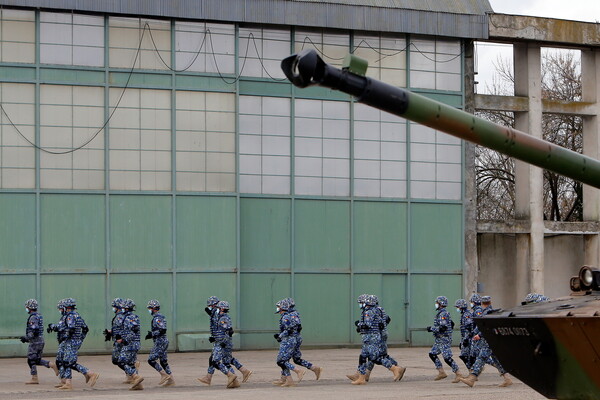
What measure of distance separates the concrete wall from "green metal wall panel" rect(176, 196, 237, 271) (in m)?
8.47

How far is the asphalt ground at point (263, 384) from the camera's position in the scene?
789 inches

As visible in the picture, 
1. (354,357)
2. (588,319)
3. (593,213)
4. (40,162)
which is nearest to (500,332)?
(588,319)

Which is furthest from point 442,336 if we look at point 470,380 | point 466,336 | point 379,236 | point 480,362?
point 379,236

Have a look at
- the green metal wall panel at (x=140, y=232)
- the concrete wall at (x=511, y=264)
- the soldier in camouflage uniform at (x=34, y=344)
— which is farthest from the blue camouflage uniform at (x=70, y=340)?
the concrete wall at (x=511, y=264)

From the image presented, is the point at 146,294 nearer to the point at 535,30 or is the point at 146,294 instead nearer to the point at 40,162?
the point at 40,162

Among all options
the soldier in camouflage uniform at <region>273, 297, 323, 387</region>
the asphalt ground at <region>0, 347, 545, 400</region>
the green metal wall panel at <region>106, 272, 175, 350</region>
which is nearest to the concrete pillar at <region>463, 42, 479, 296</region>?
the asphalt ground at <region>0, 347, 545, 400</region>

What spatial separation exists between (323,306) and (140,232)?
5.58 meters

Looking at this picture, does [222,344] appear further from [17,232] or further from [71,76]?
[71,76]

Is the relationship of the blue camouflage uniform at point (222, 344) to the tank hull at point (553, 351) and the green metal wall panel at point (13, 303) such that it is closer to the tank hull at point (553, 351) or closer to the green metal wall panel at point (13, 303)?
the green metal wall panel at point (13, 303)

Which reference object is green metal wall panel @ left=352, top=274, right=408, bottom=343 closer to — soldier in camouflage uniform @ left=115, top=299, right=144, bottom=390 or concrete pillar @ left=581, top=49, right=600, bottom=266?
concrete pillar @ left=581, top=49, right=600, bottom=266

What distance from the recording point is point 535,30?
3447cm

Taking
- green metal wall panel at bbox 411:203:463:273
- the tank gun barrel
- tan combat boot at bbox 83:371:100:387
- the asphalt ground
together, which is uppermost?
the tank gun barrel

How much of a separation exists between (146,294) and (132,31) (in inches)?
266

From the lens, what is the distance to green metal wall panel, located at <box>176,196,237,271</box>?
3089 centimetres
